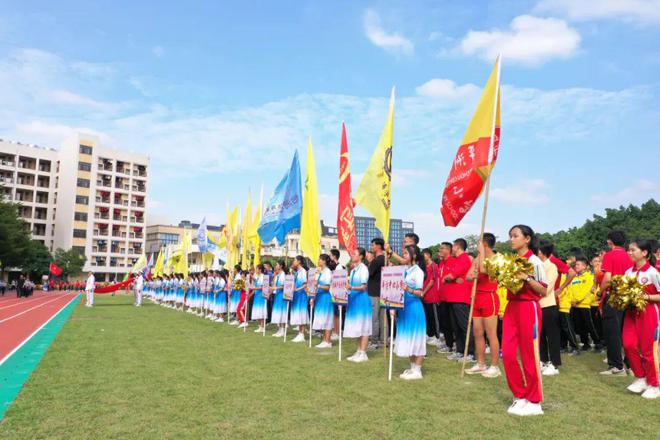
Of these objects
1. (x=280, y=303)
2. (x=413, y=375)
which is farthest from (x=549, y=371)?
(x=280, y=303)

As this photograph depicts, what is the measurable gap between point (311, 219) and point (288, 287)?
182 cm

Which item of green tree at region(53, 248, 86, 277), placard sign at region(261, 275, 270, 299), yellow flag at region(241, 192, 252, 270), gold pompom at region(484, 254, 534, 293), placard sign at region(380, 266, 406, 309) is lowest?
green tree at region(53, 248, 86, 277)

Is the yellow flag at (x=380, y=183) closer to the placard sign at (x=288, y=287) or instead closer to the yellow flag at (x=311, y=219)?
the yellow flag at (x=311, y=219)

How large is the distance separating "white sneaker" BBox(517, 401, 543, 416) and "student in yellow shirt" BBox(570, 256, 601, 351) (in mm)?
5260

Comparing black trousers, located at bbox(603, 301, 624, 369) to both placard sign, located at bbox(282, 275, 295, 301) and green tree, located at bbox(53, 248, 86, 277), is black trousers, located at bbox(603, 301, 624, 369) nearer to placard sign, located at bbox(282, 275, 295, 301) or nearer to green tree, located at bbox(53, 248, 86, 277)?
placard sign, located at bbox(282, 275, 295, 301)

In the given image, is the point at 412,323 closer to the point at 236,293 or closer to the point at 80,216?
the point at 236,293

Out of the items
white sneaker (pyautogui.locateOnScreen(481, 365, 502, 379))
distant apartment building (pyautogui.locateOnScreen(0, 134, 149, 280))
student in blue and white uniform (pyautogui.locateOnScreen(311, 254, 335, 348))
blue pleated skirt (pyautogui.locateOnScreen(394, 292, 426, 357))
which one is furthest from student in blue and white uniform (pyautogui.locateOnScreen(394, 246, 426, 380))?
distant apartment building (pyautogui.locateOnScreen(0, 134, 149, 280))

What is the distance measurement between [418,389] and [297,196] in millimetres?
8233

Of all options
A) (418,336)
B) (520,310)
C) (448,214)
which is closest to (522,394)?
(520,310)

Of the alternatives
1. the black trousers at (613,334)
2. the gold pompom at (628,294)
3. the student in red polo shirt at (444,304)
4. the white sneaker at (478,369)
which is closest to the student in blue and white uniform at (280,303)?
the student in red polo shirt at (444,304)

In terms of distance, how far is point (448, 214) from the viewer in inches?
321

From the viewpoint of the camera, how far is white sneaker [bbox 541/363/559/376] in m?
7.65

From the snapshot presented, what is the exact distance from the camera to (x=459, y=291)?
8.88 meters

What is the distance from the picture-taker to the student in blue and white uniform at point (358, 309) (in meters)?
9.14
